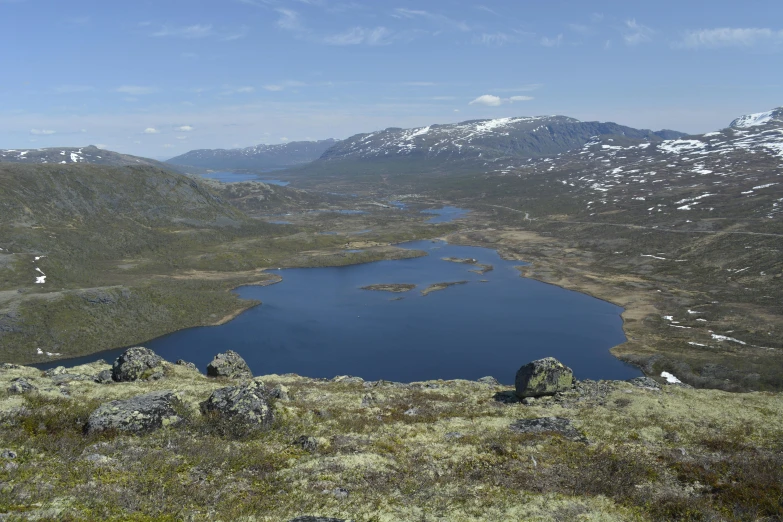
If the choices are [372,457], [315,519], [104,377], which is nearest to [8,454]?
[315,519]

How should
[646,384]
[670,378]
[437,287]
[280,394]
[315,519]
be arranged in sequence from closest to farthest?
[315,519] → [280,394] → [646,384] → [670,378] → [437,287]

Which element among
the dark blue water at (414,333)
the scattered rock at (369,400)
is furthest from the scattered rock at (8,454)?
the dark blue water at (414,333)

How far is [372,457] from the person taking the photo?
22.8 metres

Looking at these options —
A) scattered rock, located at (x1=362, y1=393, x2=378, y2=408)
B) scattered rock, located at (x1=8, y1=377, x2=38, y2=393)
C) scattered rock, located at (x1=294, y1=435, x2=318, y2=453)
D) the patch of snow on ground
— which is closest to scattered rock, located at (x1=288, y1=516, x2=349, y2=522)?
scattered rock, located at (x1=294, y1=435, x2=318, y2=453)

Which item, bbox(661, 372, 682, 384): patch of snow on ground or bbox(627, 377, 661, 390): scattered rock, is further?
bbox(661, 372, 682, 384): patch of snow on ground

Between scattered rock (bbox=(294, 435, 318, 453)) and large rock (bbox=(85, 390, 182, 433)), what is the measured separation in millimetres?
6723

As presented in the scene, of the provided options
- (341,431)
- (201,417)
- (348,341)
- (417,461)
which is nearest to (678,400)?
(417,461)

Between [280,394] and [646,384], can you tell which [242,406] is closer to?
[280,394]

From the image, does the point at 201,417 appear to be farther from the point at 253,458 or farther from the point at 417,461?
the point at 417,461

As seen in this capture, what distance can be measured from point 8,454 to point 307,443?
498 inches

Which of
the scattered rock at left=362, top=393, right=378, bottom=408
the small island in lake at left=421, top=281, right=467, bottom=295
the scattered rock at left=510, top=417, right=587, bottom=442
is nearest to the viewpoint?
the scattered rock at left=510, top=417, right=587, bottom=442

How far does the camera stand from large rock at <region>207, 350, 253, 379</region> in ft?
153

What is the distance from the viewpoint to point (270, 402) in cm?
2845

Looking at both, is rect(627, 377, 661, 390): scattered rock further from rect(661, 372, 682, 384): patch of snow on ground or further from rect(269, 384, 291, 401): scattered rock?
rect(661, 372, 682, 384): patch of snow on ground
